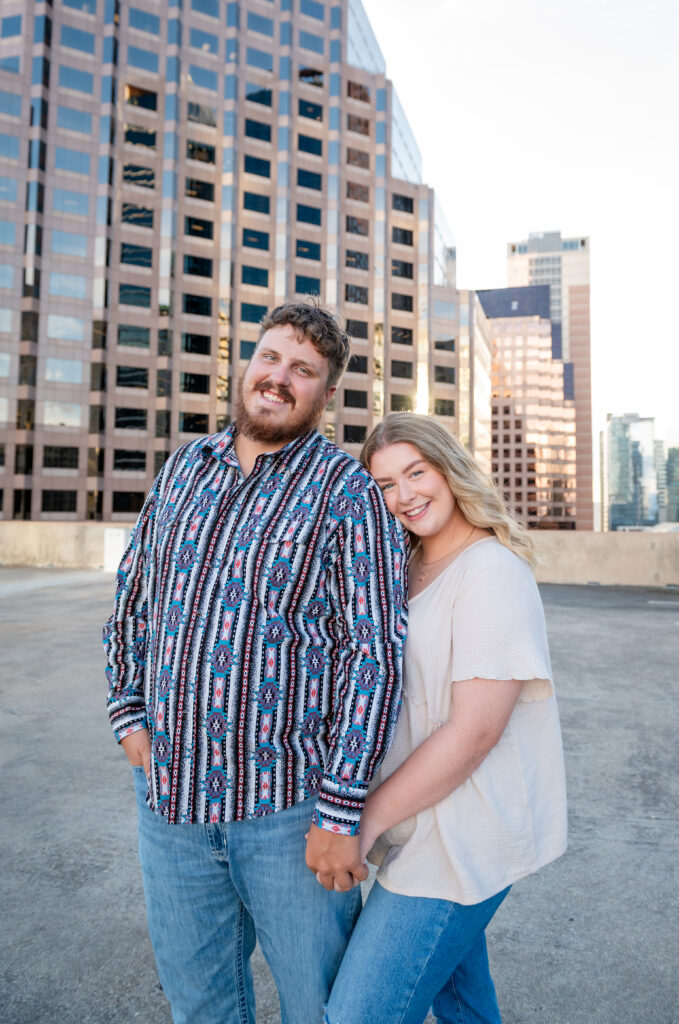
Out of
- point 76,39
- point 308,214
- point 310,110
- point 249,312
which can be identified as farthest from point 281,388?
point 310,110

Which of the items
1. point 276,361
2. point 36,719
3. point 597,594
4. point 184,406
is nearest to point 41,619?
point 36,719

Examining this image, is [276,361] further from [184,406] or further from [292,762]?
[184,406]

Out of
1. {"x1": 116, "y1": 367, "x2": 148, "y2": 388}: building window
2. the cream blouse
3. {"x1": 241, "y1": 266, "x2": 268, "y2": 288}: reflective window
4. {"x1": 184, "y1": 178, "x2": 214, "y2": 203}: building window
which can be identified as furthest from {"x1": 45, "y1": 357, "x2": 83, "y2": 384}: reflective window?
the cream blouse

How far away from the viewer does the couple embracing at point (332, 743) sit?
1.35 meters

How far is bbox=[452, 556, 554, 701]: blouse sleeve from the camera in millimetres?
1365

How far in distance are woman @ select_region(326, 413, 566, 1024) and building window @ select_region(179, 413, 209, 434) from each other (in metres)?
48.5

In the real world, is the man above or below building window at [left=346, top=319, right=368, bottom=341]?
below

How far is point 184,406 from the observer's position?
48562 millimetres

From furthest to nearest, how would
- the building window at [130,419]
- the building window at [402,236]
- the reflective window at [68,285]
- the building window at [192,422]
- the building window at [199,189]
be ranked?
the building window at [402,236]
the building window at [199,189]
the building window at [192,422]
the building window at [130,419]
the reflective window at [68,285]

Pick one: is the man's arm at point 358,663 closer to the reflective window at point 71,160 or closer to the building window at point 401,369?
the building window at point 401,369

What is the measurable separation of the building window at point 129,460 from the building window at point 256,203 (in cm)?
2242

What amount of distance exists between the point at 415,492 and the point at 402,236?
201 feet

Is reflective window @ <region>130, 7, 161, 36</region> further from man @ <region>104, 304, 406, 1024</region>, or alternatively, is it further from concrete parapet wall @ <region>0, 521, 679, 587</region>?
man @ <region>104, 304, 406, 1024</region>

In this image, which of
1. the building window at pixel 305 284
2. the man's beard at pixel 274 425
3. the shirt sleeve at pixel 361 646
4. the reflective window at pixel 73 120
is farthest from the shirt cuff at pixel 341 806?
the reflective window at pixel 73 120
